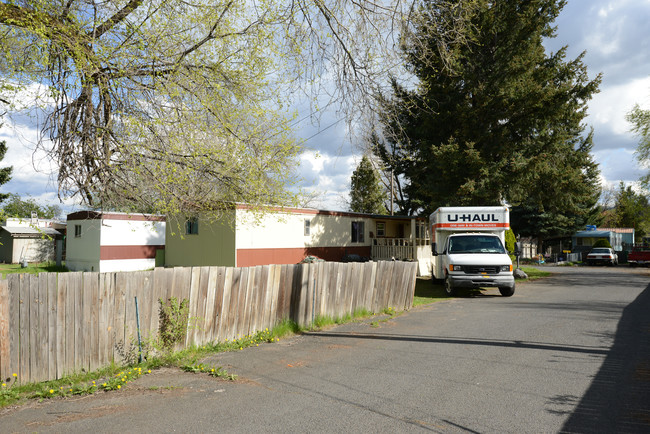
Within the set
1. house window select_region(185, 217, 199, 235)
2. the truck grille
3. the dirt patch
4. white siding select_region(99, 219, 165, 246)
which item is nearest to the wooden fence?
the dirt patch

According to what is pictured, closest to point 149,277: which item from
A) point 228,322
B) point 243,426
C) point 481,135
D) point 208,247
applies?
point 228,322

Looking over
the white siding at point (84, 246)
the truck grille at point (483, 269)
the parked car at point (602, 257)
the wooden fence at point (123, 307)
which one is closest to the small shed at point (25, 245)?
the white siding at point (84, 246)

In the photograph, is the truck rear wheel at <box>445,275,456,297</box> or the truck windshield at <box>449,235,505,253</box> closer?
the truck rear wheel at <box>445,275,456,297</box>

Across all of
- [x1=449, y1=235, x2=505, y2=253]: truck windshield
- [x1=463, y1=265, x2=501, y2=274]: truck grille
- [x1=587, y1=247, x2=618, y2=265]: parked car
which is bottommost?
[x1=587, y1=247, x2=618, y2=265]: parked car

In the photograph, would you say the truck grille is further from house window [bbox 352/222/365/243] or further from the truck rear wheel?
house window [bbox 352/222/365/243]

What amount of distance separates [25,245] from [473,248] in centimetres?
3385

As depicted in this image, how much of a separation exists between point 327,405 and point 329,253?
21357mm

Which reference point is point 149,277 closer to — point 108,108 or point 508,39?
point 108,108

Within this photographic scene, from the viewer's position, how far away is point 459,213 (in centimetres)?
1700

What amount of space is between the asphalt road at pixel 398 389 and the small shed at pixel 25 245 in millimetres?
32548

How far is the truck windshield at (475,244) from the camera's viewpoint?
52.5 ft

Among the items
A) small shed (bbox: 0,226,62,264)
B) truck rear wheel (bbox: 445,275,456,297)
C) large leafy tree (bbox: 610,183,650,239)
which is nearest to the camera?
truck rear wheel (bbox: 445,275,456,297)

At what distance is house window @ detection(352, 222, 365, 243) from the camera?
27906 millimetres

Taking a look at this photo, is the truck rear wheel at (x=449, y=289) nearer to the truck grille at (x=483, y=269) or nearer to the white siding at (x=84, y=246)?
the truck grille at (x=483, y=269)
